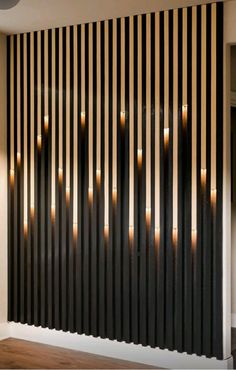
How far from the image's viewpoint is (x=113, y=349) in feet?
16.7

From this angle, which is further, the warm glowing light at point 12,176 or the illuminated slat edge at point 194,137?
the warm glowing light at point 12,176

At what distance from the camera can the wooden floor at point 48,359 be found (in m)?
4.88

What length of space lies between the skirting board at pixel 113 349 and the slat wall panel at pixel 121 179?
7 cm

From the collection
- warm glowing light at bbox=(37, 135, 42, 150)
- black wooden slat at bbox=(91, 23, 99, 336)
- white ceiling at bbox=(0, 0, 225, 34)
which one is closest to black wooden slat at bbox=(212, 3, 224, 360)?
white ceiling at bbox=(0, 0, 225, 34)

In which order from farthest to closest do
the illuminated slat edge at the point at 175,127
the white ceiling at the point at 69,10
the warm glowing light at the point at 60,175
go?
1. the warm glowing light at the point at 60,175
2. the illuminated slat edge at the point at 175,127
3. the white ceiling at the point at 69,10

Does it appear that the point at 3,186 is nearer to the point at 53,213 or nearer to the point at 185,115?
the point at 53,213

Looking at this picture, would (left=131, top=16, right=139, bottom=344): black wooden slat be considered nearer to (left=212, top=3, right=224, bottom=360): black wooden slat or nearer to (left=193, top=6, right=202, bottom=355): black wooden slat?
(left=193, top=6, right=202, bottom=355): black wooden slat

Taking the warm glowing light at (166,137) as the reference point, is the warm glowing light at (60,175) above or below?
below

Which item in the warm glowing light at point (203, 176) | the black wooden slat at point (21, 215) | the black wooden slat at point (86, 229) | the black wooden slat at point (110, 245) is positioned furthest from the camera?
the black wooden slat at point (21, 215)

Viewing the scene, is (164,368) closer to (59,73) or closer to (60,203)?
(60,203)

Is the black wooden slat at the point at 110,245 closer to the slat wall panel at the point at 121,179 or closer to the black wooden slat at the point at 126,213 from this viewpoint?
the slat wall panel at the point at 121,179

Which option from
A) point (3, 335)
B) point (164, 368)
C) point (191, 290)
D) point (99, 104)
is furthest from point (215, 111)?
point (3, 335)

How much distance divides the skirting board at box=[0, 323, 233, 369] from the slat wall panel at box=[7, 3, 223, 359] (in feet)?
0.22

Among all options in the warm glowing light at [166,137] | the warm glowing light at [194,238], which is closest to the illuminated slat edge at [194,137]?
the warm glowing light at [194,238]
